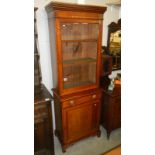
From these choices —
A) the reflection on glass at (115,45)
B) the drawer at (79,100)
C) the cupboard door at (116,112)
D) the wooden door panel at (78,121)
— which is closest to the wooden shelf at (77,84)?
the drawer at (79,100)

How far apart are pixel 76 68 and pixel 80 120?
701 millimetres

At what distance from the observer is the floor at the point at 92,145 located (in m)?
2.10

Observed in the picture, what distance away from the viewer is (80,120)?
2.11 m

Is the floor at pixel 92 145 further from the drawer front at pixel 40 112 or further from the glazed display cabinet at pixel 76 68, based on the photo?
the drawer front at pixel 40 112

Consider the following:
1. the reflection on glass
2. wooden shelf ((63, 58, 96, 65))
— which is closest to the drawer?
wooden shelf ((63, 58, 96, 65))

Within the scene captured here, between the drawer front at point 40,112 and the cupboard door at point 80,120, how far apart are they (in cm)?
36

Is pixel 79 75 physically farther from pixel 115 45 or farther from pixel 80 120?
pixel 115 45

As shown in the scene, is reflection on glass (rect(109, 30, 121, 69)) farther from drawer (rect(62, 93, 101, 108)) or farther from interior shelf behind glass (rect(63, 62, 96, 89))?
drawer (rect(62, 93, 101, 108))

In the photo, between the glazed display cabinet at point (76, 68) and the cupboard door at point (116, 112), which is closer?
the glazed display cabinet at point (76, 68)

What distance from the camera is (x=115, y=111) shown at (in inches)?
89.2
